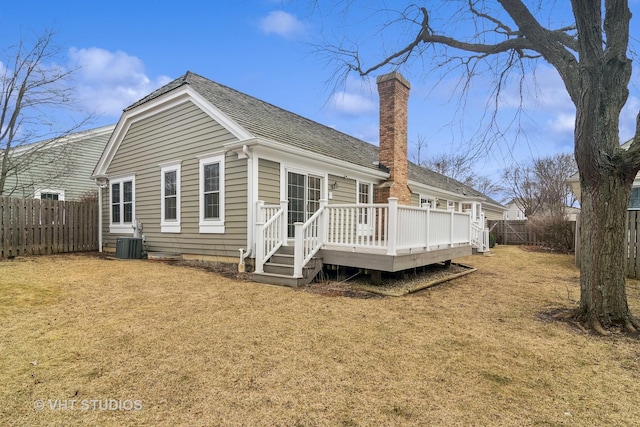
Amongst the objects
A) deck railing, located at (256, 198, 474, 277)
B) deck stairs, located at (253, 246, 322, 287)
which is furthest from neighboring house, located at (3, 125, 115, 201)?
deck stairs, located at (253, 246, 322, 287)

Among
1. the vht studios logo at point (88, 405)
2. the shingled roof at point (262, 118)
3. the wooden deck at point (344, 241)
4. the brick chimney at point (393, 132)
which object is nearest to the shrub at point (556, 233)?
the brick chimney at point (393, 132)

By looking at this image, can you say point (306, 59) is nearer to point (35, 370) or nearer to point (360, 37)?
point (360, 37)

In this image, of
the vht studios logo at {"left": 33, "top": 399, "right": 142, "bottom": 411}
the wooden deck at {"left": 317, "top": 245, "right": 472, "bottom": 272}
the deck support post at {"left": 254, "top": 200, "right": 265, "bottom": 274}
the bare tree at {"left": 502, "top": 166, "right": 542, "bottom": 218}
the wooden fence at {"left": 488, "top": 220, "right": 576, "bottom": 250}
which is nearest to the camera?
the vht studios logo at {"left": 33, "top": 399, "right": 142, "bottom": 411}

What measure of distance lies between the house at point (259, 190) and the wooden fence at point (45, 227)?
0.65 m

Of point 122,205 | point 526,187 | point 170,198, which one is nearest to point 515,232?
point 526,187

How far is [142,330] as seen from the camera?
408 centimetres

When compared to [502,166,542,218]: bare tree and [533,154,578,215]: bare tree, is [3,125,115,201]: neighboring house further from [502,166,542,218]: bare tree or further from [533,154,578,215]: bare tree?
[533,154,578,215]: bare tree

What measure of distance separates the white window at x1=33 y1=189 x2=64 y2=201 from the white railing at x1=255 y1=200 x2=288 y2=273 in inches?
577

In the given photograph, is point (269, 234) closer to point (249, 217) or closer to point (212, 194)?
point (249, 217)

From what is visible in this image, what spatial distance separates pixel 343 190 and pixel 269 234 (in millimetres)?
3793

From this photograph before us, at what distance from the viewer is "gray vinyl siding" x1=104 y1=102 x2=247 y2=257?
8688mm

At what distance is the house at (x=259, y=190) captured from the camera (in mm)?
7211

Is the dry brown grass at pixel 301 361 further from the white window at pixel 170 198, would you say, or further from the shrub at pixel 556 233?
the shrub at pixel 556 233

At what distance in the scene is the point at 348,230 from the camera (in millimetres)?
7418
